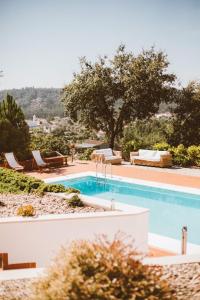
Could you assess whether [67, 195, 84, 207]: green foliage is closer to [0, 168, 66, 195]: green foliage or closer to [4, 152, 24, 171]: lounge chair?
[0, 168, 66, 195]: green foliage

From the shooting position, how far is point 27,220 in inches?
278

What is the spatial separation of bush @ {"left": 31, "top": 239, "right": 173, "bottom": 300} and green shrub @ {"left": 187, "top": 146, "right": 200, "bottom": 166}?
13092 mm

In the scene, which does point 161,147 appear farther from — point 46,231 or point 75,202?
point 46,231

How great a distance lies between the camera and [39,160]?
15.7 meters

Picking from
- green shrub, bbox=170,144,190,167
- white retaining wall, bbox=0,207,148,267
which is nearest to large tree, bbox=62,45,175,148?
green shrub, bbox=170,144,190,167

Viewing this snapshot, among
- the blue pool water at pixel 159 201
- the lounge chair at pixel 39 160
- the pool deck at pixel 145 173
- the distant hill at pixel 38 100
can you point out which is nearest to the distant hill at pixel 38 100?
the distant hill at pixel 38 100

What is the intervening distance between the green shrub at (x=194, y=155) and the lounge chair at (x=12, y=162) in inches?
283

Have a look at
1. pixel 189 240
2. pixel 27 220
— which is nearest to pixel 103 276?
pixel 27 220

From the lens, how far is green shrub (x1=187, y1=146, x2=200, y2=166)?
632 inches

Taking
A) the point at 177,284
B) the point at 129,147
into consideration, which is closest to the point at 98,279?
the point at 177,284

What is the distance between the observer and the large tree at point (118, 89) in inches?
747

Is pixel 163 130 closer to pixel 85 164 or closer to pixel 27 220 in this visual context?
pixel 85 164

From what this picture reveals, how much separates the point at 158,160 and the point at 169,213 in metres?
5.27

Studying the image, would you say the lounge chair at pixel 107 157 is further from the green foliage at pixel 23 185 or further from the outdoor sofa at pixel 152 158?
the green foliage at pixel 23 185
